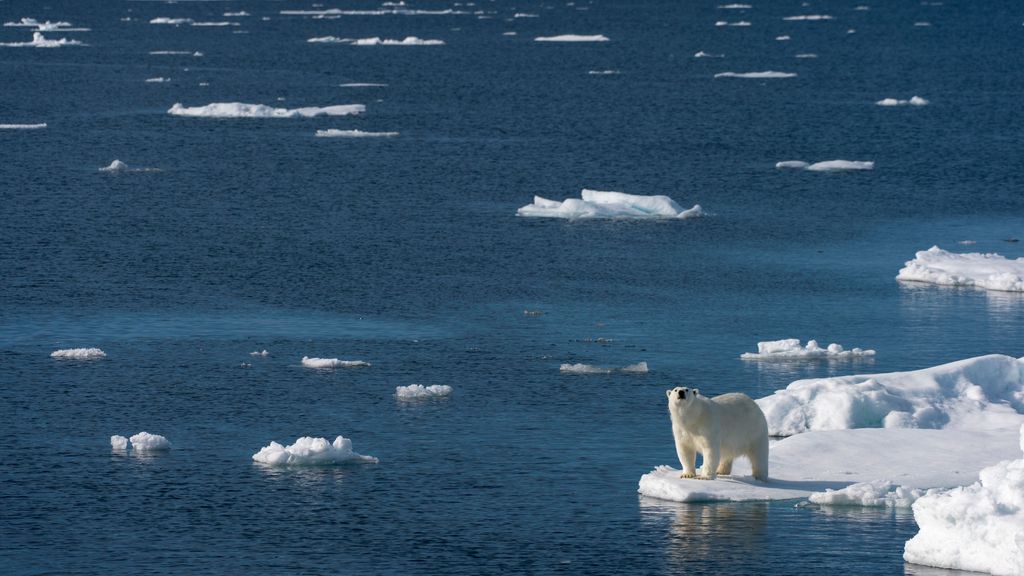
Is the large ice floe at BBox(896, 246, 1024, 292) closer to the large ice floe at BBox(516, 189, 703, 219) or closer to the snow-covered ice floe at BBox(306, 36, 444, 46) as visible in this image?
the large ice floe at BBox(516, 189, 703, 219)

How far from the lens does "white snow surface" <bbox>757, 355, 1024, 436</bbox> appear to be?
88.5ft

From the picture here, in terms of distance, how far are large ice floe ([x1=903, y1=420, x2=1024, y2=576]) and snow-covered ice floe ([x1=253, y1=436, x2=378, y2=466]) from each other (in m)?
8.79

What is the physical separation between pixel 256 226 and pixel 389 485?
25929 mm

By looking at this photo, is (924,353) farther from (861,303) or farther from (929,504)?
(929,504)

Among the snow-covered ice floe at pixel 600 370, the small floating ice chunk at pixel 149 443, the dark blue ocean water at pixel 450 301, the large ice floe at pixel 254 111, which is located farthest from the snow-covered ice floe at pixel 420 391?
the large ice floe at pixel 254 111

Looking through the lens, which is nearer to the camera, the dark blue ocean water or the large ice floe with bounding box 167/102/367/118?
the dark blue ocean water

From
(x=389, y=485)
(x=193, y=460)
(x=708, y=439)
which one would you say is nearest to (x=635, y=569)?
(x=708, y=439)

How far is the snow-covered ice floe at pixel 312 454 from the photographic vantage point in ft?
83.8

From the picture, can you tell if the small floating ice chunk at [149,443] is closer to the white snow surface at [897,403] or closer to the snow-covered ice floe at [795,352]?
the white snow surface at [897,403]

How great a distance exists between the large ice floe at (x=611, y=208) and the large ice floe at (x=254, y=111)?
86.3 ft

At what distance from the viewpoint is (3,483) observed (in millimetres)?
25391

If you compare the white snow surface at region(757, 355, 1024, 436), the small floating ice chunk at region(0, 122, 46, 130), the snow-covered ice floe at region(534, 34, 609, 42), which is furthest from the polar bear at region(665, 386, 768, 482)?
the snow-covered ice floe at region(534, 34, 609, 42)

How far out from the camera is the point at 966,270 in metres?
41.7

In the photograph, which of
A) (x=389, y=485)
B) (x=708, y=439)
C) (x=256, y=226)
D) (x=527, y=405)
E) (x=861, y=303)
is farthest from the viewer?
(x=256, y=226)
